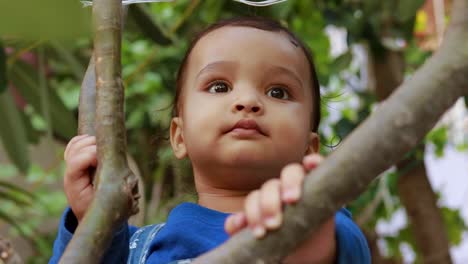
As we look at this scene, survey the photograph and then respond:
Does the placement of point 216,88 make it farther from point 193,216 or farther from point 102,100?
point 102,100

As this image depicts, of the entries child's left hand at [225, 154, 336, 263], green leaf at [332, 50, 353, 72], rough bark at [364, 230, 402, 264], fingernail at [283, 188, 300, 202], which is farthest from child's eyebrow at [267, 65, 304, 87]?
rough bark at [364, 230, 402, 264]

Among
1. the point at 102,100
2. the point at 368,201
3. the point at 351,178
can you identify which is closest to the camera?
the point at 351,178

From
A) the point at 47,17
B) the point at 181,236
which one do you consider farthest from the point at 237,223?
the point at 47,17

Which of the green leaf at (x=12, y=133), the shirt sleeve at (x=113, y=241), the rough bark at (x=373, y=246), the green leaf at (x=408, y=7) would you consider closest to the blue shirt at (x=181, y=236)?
the shirt sleeve at (x=113, y=241)

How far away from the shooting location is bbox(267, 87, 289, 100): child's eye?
2.86 feet

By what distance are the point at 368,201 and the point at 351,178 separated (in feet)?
5.81

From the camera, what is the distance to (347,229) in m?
0.73

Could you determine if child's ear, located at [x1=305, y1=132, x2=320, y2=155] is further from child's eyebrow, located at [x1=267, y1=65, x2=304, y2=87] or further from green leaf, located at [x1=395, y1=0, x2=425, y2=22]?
green leaf, located at [x1=395, y1=0, x2=425, y2=22]

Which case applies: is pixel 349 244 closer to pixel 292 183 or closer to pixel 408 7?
pixel 292 183

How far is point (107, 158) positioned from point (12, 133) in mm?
1306

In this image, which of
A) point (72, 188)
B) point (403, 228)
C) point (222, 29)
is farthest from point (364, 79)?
point (72, 188)

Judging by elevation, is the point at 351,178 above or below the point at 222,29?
above

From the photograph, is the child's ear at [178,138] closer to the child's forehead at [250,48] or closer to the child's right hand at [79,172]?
the child's forehead at [250,48]

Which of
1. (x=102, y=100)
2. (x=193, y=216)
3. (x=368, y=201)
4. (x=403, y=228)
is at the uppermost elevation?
(x=102, y=100)
